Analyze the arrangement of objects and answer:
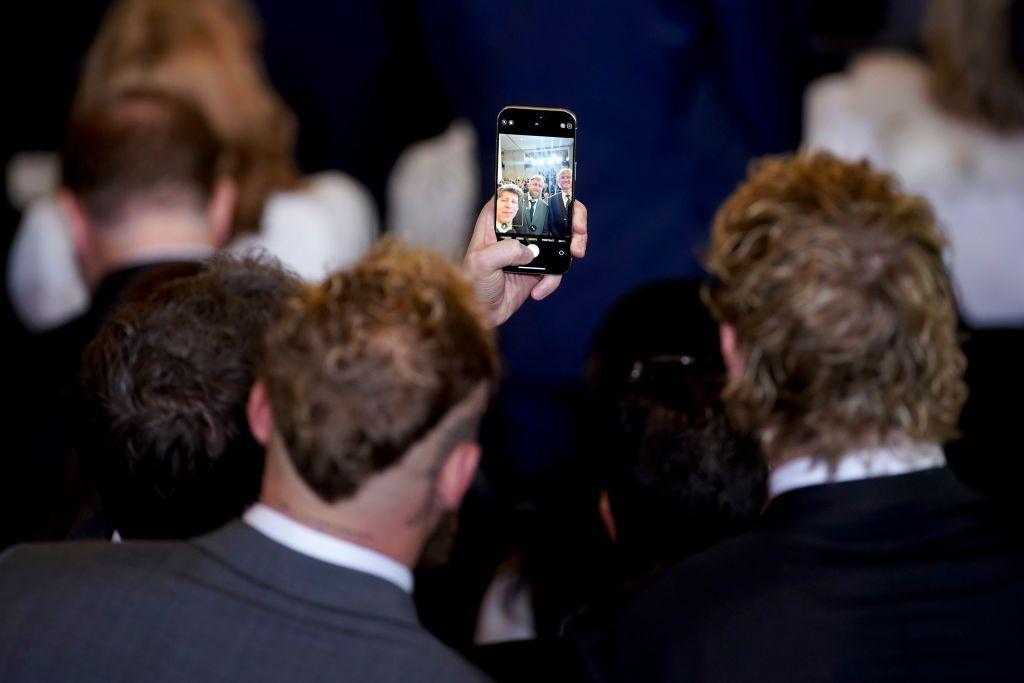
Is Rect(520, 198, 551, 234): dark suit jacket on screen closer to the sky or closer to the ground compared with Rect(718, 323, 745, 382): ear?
closer to the sky

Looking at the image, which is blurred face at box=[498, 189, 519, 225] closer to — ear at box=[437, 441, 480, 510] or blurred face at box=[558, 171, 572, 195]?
blurred face at box=[558, 171, 572, 195]

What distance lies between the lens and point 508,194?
4.29 ft

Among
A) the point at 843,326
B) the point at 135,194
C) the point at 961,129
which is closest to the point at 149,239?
the point at 135,194

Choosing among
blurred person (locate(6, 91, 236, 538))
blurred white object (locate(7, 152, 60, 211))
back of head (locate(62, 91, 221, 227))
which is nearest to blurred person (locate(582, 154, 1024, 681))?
blurred person (locate(6, 91, 236, 538))

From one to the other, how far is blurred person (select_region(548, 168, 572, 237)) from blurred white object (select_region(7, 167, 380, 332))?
1.36 metres

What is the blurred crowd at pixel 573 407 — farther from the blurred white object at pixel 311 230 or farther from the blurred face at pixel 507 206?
the blurred white object at pixel 311 230

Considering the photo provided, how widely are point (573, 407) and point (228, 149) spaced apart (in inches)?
35.4

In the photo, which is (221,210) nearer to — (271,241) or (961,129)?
(271,241)

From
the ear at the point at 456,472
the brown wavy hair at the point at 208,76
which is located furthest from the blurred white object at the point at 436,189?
the ear at the point at 456,472

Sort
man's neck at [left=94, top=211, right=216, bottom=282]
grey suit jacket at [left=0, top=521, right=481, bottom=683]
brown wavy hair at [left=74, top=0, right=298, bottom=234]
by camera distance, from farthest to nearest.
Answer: brown wavy hair at [left=74, top=0, right=298, bottom=234]
man's neck at [left=94, top=211, right=216, bottom=282]
grey suit jacket at [left=0, top=521, right=481, bottom=683]

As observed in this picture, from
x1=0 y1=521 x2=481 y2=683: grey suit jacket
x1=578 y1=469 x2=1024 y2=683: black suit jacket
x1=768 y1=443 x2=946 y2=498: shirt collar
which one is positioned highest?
x1=768 y1=443 x2=946 y2=498: shirt collar

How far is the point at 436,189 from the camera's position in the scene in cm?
292

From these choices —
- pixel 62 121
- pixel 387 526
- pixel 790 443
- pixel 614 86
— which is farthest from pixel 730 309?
pixel 62 121

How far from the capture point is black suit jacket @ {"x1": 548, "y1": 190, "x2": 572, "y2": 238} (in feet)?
4.25
